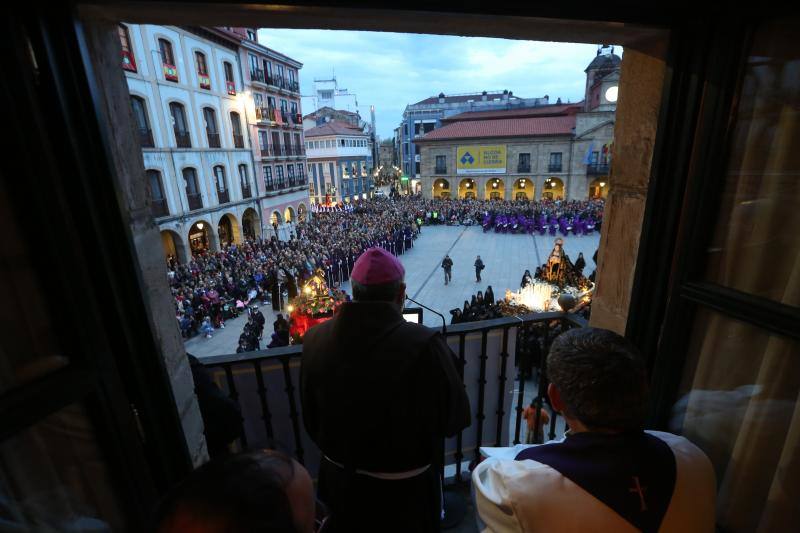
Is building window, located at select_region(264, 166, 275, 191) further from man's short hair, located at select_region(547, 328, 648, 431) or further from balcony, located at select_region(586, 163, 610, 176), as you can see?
balcony, located at select_region(586, 163, 610, 176)

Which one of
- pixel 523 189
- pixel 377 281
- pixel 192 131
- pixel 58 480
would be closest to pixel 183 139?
pixel 192 131

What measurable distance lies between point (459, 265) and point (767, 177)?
55.2 feet

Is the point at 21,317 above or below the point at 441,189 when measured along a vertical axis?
above

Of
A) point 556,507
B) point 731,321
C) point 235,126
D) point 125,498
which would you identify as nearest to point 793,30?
point 731,321

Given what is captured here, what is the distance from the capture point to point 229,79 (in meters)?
22.3

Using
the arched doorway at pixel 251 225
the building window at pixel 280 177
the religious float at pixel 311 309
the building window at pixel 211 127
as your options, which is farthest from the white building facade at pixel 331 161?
the religious float at pixel 311 309

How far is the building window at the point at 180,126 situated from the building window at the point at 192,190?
1280mm

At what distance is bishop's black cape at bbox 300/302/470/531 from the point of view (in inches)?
64.4

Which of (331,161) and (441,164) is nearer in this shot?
(441,164)

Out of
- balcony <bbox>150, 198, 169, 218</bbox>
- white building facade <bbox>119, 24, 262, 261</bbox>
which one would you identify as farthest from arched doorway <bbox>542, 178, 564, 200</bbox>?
balcony <bbox>150, 198, 169, 218</bbox>

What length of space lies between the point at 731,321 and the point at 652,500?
853mm

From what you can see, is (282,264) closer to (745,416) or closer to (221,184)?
(221,184)

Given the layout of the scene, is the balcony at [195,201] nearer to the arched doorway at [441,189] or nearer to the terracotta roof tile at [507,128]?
the terracotta roof tile at [507,128]

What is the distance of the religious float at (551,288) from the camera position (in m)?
9.59
